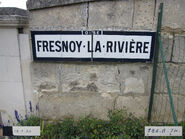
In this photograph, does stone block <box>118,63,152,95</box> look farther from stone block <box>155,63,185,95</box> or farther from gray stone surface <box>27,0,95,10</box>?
gray stone surface <box>27,0,95,10</box>

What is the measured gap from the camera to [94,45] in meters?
1.99

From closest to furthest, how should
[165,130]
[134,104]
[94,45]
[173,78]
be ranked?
[165,130]
[94,45]
[173,78]
[134,104]

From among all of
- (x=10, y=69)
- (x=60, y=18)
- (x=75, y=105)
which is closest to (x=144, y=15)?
(x=60, y=18)

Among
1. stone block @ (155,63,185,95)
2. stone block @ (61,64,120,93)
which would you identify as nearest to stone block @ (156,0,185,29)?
stone block @ (155,63,185,95)

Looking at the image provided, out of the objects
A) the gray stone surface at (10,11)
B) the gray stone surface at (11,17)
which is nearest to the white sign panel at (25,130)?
the gray stone surface at (11,17)

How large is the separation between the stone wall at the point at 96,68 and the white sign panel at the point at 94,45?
8cm

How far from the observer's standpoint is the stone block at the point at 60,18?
192cm

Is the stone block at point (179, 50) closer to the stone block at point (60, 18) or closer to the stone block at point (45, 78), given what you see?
the stone block at point (60, 18)

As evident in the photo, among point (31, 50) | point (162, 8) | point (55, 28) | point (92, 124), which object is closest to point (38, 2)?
point (55, 28)

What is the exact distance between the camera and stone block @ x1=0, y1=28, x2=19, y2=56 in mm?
2020

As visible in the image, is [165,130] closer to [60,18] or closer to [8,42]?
[60,18]

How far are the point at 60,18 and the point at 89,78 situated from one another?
36.8 inches

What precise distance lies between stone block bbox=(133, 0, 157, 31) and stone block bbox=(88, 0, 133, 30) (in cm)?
8

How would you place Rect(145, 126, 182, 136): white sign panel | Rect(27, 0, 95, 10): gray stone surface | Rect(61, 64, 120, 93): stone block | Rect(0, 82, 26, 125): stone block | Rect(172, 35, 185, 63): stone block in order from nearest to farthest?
Rect(145, 126, 182, 136): white sign panel
Rect(27, 0, 95, 10): gray stone surface
Rect(172, 35, 185, 63): stone block
Rect(61, 64, 120, 93): stone block
Rect(0, 82, 26, 125): stone block
